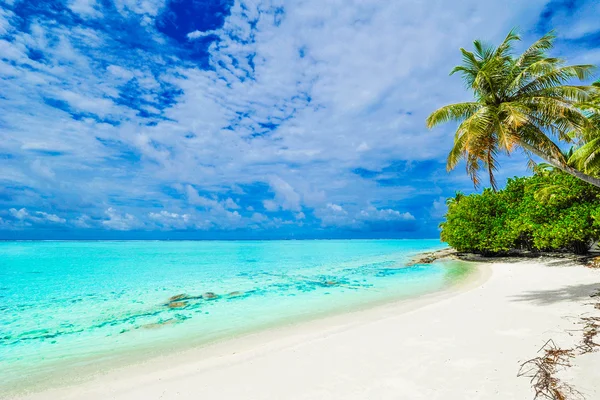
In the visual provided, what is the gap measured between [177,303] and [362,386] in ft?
38.0

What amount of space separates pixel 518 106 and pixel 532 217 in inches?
518

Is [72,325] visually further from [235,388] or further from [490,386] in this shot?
[490,386]

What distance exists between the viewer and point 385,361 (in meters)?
5.34

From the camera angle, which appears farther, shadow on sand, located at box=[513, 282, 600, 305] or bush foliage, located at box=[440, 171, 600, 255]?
bush foliage, located at box=[440, 171, 600, 255]

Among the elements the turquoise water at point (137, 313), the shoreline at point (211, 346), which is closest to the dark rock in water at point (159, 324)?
the turquoise water at point (137, 313)

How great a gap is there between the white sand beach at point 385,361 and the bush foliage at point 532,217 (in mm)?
10309

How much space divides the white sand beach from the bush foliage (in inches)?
406

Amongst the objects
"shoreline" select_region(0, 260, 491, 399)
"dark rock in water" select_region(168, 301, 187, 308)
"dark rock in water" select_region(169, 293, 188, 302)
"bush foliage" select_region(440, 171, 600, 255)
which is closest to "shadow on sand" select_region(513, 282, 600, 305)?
"shoreline" select_region(0, 260, 491, 399)

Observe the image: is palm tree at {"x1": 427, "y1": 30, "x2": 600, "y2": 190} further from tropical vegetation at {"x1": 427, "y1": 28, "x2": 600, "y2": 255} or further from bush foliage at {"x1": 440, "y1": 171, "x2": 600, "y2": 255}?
bush foliage at {"x1": 440, "y1": 171, "x2": 600, "y2": 255}

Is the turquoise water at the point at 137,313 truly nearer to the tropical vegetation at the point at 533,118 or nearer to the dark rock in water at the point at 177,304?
the dark rock in water at the point at 177,304

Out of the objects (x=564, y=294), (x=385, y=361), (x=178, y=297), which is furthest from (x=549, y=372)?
(x=178, y=297)

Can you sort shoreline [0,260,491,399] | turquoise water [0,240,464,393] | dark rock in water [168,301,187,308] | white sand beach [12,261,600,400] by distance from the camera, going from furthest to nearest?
dark rock in water [168,301,187,308] < turquoise water [0,240,464,393] < shoreline [0,260,491,399] < white sand beach [12,261,600,400]

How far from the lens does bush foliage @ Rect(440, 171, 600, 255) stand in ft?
54.2

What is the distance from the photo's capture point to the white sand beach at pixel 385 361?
14.1 feet
